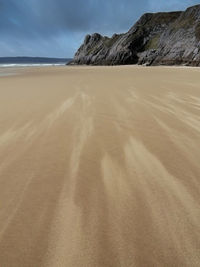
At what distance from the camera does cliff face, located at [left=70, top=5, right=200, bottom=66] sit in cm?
3969

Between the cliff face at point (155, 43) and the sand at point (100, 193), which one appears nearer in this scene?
the sand at point (100, 193)

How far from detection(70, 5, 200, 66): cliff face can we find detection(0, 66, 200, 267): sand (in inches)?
1282

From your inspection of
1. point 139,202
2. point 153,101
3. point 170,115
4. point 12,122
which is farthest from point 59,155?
point 153,101

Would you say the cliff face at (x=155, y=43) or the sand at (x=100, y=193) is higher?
the sand at (x=100, y=193)

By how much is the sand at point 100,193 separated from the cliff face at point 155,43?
107ft

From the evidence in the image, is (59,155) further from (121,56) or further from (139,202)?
(121,56)

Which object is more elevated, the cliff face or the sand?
the sand

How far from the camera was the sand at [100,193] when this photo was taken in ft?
4.32

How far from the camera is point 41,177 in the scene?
2145mm

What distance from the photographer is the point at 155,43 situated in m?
54.8

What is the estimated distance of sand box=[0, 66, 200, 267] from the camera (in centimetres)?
132

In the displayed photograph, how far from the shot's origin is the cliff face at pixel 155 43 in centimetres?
3969

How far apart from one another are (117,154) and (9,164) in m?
1.23

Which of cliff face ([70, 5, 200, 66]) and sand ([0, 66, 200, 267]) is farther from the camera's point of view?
cliff face ([70, 5, 200, 66])
